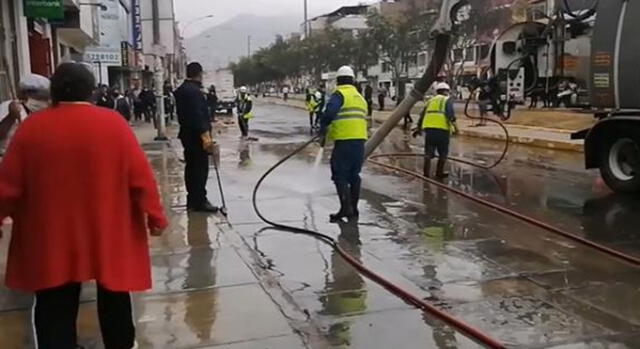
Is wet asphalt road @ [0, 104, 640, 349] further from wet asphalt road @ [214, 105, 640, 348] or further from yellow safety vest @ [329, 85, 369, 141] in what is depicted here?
yellow safety vest @ [329, 85, 369, 141]

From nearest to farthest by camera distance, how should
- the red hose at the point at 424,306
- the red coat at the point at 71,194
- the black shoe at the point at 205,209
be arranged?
the red coat at the point at 71,194 < the red hose at the point at 424,306 < the black shoe at the point at 205,209

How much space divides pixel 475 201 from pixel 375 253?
10.7 ft

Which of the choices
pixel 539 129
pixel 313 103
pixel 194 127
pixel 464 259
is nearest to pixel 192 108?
pixel 194 127

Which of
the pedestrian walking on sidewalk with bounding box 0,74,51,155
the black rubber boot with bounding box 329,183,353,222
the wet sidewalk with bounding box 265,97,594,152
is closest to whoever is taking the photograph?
the pedestrian walking on sidewalk with bounding box 0,74,51,155

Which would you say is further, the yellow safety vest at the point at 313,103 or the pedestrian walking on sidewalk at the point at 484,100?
the yellow safety vest at the point at 313,103

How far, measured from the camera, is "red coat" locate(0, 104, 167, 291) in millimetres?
3426

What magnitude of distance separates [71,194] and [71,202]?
0.13ft

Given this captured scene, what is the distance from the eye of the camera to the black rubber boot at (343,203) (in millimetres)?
8609

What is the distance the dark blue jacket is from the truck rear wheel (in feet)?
19.5

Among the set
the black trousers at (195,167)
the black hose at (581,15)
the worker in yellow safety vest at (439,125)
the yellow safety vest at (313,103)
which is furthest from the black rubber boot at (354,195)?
the yellow safety vest at (313,103)

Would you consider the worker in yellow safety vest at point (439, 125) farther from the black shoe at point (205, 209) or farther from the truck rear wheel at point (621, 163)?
the black shoe at point (205, 209)

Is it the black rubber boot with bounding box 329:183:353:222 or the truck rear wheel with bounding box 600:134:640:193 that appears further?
the truck rear wheel with bounding box 600:134:640:193

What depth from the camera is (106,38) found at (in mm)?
36344

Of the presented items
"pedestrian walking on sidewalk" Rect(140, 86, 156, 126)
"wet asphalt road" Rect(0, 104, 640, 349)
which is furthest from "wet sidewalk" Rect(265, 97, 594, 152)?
"pedestrian walking on sidewalk" Rect(140, 86, 156, 126)
